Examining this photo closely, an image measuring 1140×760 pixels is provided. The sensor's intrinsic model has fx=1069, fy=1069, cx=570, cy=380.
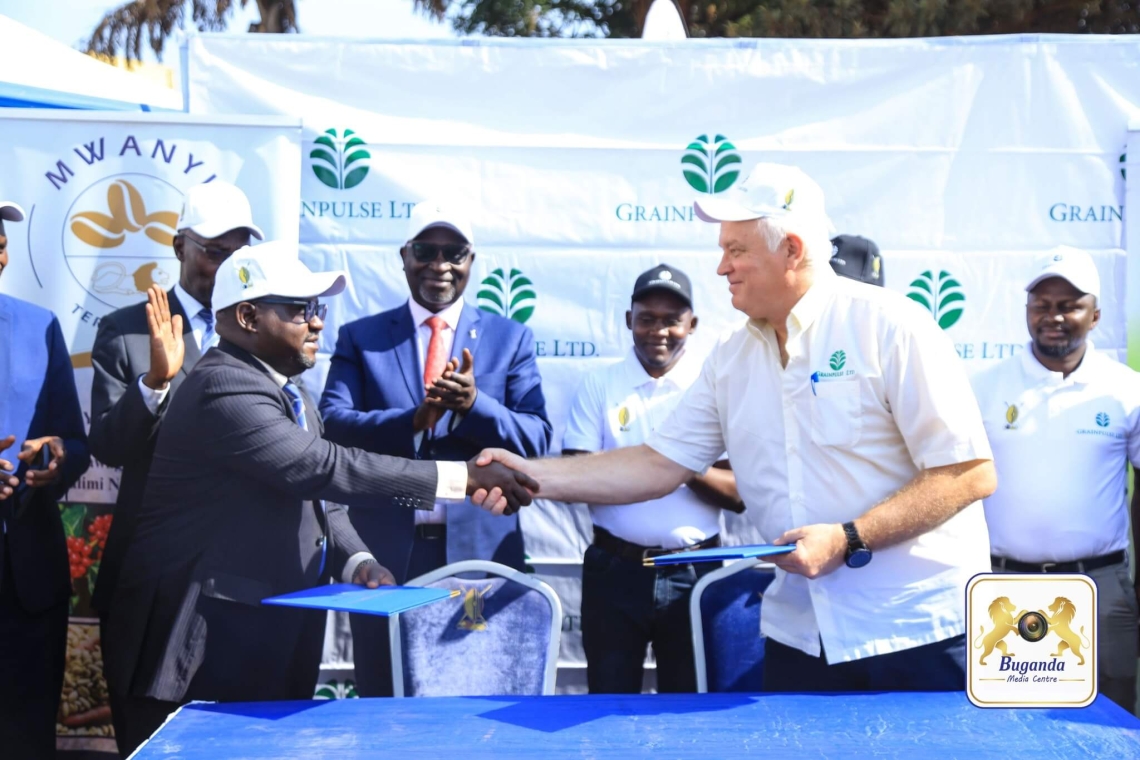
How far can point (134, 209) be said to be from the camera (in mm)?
4328

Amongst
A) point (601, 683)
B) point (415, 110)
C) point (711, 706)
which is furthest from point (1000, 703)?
point (415, 110)

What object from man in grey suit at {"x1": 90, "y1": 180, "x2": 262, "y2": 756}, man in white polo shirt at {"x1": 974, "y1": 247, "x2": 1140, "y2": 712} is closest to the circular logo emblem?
man in grey suit at {"x1": 90, "y1": 180, "x2": 262, "y2": 756}

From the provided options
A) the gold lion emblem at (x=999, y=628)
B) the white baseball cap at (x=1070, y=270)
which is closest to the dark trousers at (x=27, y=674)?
the gold lion emblem at (x=999, y=628)

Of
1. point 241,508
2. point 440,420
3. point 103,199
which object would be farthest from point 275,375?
point 103,199

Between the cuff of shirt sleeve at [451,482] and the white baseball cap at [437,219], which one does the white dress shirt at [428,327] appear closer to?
the white baseball cap at [437,219]

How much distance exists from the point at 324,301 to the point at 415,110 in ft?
2.91

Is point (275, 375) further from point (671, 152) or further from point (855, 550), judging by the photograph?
point (671, 152)

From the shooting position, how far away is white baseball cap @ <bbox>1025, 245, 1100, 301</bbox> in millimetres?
3922

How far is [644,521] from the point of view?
3760 mm

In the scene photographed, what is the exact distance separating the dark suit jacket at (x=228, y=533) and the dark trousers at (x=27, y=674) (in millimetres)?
766

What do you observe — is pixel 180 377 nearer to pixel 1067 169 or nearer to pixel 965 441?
pixel 965 441

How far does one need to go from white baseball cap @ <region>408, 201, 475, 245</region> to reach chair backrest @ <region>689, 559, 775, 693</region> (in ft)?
5.19

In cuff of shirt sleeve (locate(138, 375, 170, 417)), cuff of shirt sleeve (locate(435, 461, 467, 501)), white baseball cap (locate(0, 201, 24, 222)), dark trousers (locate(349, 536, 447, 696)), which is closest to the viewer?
cuff of shirt sleeve (locate(435, 461, 467, 501))

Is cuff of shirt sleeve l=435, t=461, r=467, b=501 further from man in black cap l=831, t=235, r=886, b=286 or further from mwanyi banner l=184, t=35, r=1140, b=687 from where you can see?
man in black cap l=831, t=235, r=886, b=286
